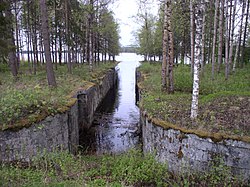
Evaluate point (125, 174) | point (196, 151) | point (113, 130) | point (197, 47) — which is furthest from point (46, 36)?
point (196, 151)

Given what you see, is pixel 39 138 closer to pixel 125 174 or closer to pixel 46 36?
pixel 125 174

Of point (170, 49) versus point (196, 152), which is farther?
point (170, 49)

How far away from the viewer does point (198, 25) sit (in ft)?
20.0

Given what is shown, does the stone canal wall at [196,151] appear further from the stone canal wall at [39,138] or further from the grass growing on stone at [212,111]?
the stone canal wall at [39,138]

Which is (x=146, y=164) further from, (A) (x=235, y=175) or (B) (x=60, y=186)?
(B) (x=60, y=186)

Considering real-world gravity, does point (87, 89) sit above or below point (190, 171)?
above

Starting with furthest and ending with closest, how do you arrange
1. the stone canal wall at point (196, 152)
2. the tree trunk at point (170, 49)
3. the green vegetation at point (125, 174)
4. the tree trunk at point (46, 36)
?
the tree trunk at point (46, 36), the tree trunk at point (170, 49), the stone canal wall at point (196, 152), the green vegetation at point (125, 174)

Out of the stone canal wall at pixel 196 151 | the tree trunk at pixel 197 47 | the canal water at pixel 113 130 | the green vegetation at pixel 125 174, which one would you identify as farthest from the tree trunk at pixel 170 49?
the green vegetation at pixel 125 174

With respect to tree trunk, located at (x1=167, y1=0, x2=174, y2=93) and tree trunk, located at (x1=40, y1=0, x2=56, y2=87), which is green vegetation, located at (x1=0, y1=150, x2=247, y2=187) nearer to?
tree trunk, located at (x1=167, y1=0, x2=174, y2=93)

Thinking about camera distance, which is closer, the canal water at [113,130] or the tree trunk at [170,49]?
the tree trunk at [170,49]

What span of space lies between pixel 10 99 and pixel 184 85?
8060mm

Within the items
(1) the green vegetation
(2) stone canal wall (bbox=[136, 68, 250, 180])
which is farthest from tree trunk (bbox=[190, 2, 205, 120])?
(1) the green vegetation

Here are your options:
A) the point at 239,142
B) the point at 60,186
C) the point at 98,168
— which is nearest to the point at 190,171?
the point at 239,142

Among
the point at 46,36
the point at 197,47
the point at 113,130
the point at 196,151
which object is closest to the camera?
the point at 196,151
